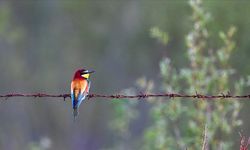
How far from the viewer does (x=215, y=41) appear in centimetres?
2189

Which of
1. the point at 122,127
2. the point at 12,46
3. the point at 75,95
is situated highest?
the point at 12,46

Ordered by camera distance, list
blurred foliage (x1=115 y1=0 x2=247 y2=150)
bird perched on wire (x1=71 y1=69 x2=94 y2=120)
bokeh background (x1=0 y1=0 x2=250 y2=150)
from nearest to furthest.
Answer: bird perched on wire (x1=71 y1=69 x2=94 y2=120), blurred foliage (x1=115 y1=0 x2=247 y2=150), bokeh background (x1=0 y1=0 x2=250 y2=150)

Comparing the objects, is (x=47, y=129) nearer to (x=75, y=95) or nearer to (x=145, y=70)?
(x=145, y=70)

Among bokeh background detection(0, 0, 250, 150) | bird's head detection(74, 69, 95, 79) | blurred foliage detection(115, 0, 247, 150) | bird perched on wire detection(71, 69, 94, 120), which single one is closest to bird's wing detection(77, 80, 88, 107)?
bird perched on wire detection(71, 69, 94, 120)

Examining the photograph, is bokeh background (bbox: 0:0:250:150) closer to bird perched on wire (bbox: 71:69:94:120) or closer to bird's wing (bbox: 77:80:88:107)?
bird perched on wire (bbox: 71:69:94:120)

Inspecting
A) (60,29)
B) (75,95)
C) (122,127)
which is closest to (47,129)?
(60,29)

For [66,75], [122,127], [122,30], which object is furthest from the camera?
[122,30]

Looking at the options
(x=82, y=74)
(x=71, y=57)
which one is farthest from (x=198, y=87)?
(x=71, y=57)

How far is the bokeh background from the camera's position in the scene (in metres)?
34.2

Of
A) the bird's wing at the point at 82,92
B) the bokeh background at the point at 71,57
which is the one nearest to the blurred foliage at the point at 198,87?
the bird's wing at the point at 82,92

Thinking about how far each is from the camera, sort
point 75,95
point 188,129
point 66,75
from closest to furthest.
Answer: point 75,95 → point 188,129 → point 66,75

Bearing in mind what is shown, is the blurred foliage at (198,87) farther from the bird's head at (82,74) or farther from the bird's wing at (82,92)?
the bird's wing at (82,92)

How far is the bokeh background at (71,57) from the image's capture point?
3422 cm

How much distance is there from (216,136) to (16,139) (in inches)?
623
